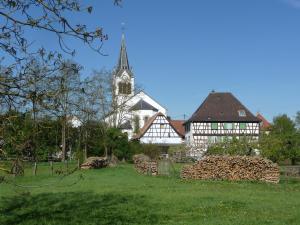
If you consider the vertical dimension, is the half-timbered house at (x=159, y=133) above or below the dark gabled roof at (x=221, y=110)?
below

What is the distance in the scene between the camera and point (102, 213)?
42.8 feet

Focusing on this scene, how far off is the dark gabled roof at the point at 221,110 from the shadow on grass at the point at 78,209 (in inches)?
2525

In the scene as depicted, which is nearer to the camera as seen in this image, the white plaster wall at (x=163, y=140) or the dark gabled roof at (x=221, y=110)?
the dark gabled roof at (x=221, y=110)

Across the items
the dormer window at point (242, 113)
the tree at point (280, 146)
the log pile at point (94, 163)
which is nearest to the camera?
the tree at point (280, 146)

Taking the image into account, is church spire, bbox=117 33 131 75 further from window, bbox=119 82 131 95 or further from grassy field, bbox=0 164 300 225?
grassy field, bbox=0 164 300 225

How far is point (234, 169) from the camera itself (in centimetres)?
2941

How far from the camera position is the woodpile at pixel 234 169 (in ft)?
93.3

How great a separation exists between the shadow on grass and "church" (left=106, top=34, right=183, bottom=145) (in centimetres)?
4310

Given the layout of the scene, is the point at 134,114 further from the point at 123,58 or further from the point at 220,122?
the point at 123,58

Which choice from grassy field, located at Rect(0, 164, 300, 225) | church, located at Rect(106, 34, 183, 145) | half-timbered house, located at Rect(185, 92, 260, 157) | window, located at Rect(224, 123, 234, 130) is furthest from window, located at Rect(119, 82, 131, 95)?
grassy field, located at Rect(0, 164, 300, 225)

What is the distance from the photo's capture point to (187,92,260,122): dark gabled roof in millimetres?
81188

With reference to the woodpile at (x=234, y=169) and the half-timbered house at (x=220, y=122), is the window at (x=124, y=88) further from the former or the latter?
the woodpile at (x=234, y=169)

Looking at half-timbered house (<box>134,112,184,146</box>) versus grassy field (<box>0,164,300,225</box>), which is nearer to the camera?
grassy field (<box>0,164,300,225</box>)

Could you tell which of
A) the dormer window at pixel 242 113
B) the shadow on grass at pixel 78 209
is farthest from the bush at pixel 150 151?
the shadow on grass at pixel 78 209
